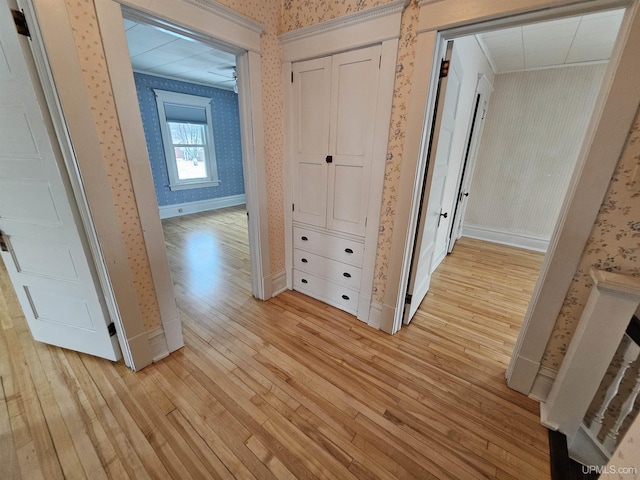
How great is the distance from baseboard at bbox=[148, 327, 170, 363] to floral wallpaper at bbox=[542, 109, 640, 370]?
2.64 metres

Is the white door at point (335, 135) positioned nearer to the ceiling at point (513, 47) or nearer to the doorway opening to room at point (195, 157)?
the ceiling at point (513, 47)

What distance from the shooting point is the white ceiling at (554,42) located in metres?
2.41

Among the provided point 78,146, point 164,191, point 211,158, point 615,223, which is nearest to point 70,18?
point 78,146

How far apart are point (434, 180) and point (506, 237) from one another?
3.45 metres

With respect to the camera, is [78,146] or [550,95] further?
[550,95]

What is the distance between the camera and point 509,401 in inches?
63.7

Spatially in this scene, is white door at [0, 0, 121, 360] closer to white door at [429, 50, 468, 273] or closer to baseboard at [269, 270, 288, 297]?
baseboard at [269, 270, 288, 297]

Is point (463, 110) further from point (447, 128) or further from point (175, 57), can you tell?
point (175, 57)

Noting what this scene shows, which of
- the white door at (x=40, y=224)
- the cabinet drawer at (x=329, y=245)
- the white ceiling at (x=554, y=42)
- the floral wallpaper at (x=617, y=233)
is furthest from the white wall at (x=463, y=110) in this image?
the white door at (x=40, y=224)

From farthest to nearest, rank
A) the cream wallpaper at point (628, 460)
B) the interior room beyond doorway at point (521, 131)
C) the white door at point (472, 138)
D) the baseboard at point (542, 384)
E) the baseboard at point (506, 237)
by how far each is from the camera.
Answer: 1. the baseboard at point (506, 237)
2. the white door at point (472, 138)
3. the interior room beyond doorway at point (521, 131)
4. the baseboard at point (542, 384)
5. the cream wallpaper at point (628, 460)

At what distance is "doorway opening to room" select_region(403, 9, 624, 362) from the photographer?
2.28 m

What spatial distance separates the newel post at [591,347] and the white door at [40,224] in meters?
2.79

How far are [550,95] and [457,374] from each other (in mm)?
4450

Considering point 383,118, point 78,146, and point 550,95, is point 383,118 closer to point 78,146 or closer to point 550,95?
point 78,146
